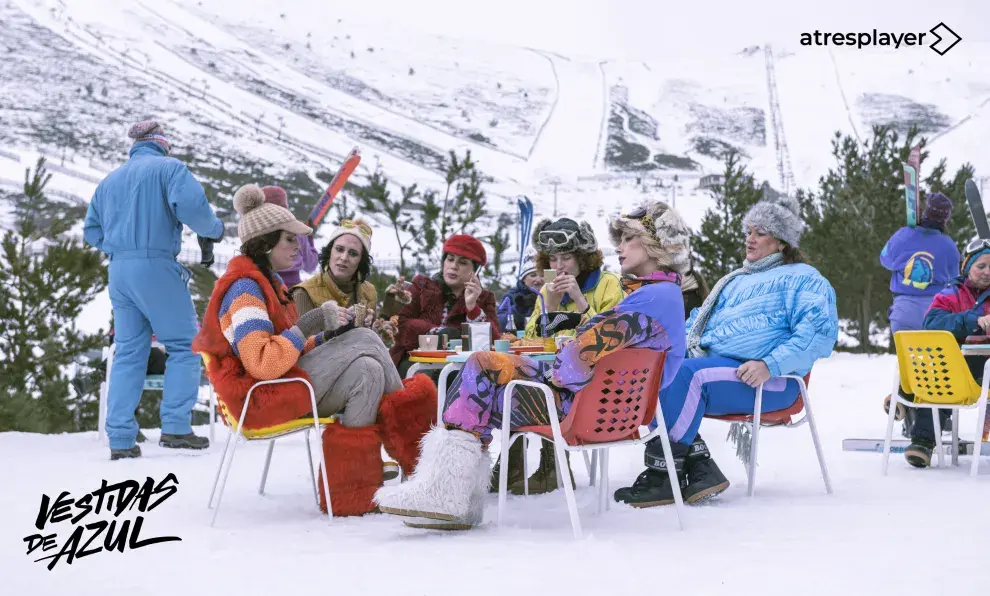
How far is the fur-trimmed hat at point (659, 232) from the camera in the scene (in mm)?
3027

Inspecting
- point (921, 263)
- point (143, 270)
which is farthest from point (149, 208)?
point (921, 263)

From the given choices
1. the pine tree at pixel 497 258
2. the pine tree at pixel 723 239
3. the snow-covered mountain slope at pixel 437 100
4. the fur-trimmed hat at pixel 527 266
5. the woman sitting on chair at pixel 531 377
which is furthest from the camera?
the snow-covered mountain slope at pixel 437 100

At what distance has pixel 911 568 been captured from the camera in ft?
8.09

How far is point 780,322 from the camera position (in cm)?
375

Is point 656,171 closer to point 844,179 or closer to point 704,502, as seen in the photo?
point 844,179

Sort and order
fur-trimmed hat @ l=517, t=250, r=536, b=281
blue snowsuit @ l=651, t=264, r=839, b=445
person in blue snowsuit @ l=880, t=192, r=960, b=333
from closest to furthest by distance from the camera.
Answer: blue snowsuit @ l=651, t=264, r=839, b=445
fur-trimmed hat @ l=517, t=250, r=536, b=281
person in blue snowsuit @ l=880, t=192, r=960, b=333

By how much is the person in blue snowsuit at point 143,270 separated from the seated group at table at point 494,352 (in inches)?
37.3

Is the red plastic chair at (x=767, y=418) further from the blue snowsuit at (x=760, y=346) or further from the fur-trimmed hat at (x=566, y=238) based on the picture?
the fur-trimmed hat at (x=566, y=238)

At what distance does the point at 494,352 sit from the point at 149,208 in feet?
8.79

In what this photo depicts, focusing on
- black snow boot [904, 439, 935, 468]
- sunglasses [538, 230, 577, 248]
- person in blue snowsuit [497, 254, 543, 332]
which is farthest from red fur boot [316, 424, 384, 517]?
black snow boot [904, 439, 935, 468]

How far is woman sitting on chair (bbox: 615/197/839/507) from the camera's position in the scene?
360cm

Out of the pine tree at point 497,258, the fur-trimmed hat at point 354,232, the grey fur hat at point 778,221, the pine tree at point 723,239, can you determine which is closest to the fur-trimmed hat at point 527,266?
the fur-trimmed hat at point 354,232

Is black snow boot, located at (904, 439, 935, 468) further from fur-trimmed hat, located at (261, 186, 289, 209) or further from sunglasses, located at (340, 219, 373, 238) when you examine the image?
fur-trimmed hat, located at (261, 186, 289, 209)

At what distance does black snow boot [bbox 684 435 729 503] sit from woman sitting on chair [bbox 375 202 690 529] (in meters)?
0.67
